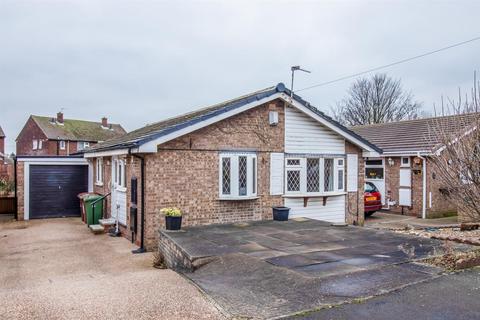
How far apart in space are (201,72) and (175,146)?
13.0 m

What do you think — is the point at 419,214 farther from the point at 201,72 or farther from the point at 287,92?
the point at 201,72

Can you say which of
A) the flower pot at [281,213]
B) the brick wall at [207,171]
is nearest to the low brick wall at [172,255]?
the brick wall at [207,171]

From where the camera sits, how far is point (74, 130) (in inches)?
1646

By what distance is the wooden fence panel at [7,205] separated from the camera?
667 inches

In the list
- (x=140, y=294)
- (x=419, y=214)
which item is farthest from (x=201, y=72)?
(x=140, y=294)

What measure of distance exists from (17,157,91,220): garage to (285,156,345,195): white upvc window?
939 cm

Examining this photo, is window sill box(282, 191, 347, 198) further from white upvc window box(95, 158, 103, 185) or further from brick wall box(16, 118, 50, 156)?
brick wall box(16, 118, 50, 156)

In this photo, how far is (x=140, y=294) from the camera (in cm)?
551

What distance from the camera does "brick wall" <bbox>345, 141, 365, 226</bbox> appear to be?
41.6 feet

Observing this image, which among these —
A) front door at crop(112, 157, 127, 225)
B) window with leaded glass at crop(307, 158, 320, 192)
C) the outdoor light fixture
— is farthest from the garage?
the outdoor light fixture

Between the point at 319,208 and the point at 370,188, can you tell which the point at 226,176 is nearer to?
the point at 319,208

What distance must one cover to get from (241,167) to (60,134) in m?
34.9

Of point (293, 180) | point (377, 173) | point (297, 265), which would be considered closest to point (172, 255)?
point (297, 265)

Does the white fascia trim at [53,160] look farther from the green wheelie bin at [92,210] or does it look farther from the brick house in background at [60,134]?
the brick house in background at [60,134]
